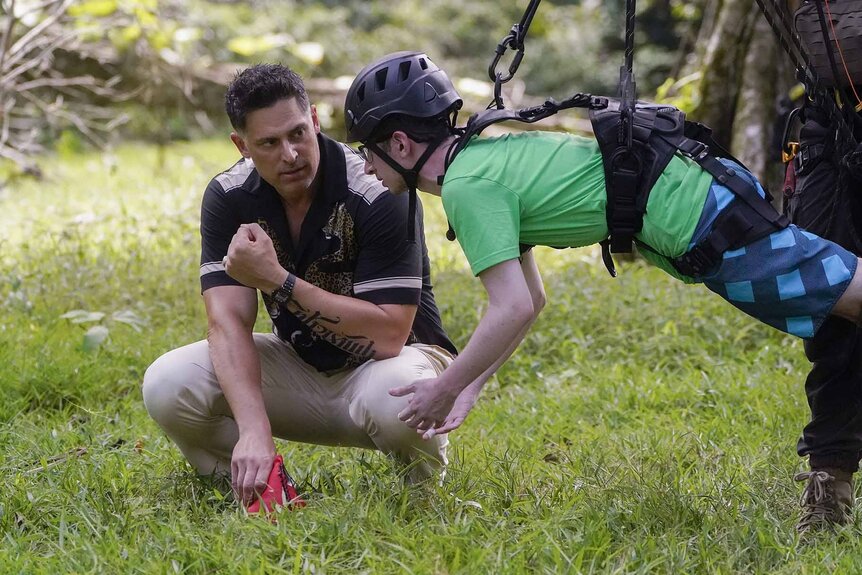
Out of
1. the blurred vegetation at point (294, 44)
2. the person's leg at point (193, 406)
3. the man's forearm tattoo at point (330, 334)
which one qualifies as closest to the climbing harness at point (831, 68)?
the man's forearm tattoo at point (330, 334)

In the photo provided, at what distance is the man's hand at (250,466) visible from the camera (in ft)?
9.68

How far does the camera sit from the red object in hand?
2.94m

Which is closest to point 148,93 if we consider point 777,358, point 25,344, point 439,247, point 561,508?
point 439,247

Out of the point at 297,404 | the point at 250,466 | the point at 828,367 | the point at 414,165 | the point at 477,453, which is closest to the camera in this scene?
the point at 414,165

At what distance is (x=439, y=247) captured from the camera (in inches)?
275

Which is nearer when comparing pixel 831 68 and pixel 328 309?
pixel 831 68

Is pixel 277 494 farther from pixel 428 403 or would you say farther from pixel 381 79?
pixel 381 79

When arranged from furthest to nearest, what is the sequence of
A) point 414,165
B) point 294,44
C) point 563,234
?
point 294,44
point 414,165
point 563,234

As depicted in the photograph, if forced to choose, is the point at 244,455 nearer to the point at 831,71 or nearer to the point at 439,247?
the point at 831,71

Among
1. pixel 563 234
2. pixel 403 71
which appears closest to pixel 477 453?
pixel 563 234

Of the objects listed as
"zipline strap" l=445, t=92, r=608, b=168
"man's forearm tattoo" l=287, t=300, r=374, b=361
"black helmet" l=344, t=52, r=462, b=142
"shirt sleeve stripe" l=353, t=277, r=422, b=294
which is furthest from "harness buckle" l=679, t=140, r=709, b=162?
"man's forearm tattoo" l=287, t=300, r=374, b=361

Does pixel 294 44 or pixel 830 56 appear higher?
pixel 294 44

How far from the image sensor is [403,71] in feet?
8.95

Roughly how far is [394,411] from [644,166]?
1045 mm
